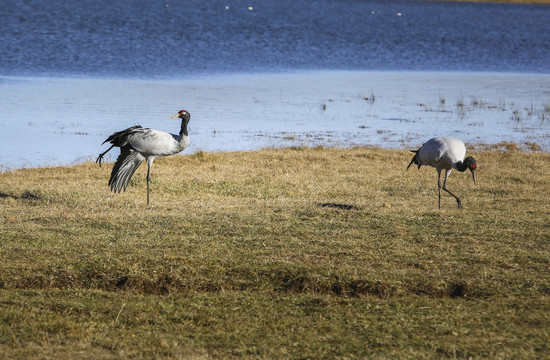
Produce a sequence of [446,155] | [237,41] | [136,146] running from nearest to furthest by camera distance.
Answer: [136,146] → [446,155] → [237,41]

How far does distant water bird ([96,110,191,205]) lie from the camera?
10.9 m

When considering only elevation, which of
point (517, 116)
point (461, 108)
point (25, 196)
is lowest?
point (25, 196)

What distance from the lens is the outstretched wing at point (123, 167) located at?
1115 cm

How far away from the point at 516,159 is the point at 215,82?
15167 millimetres

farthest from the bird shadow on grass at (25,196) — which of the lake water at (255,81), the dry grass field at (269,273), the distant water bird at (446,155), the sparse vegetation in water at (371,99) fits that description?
the sparse vegetation in water at (371,99)

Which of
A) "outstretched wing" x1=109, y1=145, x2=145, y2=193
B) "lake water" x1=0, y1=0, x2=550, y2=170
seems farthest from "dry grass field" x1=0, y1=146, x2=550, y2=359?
"lake water" x1=0, y1=0, x2=550, y2=170

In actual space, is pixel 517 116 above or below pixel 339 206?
above

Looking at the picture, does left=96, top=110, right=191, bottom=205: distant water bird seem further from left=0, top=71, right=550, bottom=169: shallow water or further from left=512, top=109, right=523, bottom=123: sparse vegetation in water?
left=512, top=109, right=523, bottom=123: sparse vegetation in water

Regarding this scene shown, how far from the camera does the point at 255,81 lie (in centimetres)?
2952

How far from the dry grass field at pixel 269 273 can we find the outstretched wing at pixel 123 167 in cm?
29

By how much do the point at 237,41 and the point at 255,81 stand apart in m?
15.6

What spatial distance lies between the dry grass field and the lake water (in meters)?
5.93

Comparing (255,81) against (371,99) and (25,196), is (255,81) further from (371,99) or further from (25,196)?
(25,196)

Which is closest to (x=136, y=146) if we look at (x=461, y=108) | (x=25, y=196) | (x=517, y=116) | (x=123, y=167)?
(x=123, y=167)
